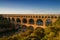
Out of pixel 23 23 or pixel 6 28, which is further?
pixel 23 23

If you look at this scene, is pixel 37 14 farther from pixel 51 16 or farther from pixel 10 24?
pixel 10 24

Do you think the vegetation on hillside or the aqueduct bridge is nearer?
the vegetation on hillside

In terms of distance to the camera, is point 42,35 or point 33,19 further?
point 33,19

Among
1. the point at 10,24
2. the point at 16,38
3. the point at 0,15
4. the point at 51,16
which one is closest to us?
the point at 16,38

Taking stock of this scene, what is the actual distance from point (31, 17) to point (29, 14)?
4.89 feet

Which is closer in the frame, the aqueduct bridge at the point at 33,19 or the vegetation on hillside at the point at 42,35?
the vegetation on hillside at the point at 42,35

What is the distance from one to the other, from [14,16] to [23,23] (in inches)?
204

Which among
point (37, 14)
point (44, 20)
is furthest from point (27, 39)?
point (37, 14)

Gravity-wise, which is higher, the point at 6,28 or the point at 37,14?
the point at 37,14

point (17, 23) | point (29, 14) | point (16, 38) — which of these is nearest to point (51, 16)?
point (29, 14)

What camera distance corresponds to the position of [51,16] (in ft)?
136

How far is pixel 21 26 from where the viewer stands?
4709 cm

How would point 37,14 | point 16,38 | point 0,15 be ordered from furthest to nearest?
point 0,15 < point 37,14 < point 16,38

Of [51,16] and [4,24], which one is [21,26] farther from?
[51,16]
